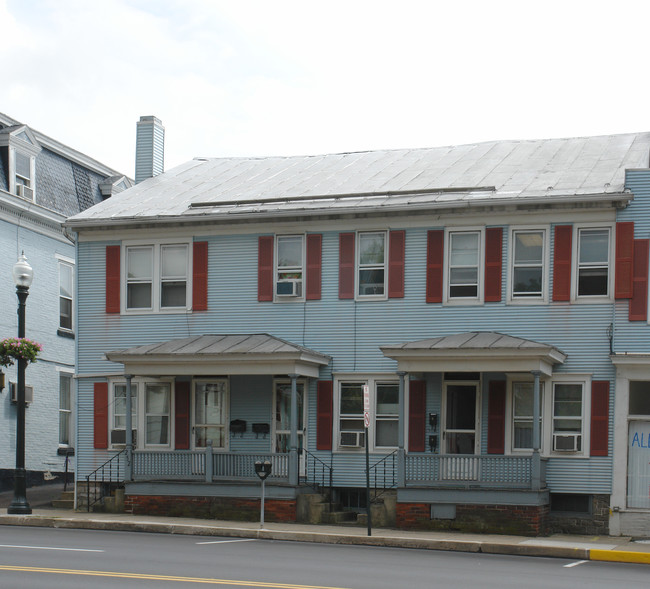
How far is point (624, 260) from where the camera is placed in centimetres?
2178

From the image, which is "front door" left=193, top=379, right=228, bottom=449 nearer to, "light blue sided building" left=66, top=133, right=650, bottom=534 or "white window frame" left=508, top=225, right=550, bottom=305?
"light blue sided building" left=66, top=133, right=650, bottom=534

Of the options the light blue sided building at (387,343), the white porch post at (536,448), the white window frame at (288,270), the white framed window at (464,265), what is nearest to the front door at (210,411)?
the light blue sided building at (387,343)

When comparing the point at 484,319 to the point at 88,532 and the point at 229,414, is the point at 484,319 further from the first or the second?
the point at 88,532

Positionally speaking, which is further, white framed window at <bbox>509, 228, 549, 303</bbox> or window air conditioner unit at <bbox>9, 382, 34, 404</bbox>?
window air conditioner unit at <bbox>9, 382, 34, 404</bbox>

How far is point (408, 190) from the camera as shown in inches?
939

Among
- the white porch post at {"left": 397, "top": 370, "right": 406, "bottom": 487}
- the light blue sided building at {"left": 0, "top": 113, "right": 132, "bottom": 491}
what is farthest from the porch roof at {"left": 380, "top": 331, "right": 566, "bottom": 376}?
the light blue sided building at {"left": 0, "top": 113, "right": 132, "bottom": 491}

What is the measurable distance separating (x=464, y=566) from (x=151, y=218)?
39.5 ft

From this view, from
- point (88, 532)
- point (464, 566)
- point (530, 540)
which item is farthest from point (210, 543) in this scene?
point (530, 540)

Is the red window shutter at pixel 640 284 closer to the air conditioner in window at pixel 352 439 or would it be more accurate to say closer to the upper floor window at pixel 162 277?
the air conditioner in window at pixel 352 439

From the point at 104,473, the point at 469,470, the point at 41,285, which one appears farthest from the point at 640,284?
the point at 41,285

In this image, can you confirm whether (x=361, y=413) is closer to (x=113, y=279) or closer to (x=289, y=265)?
(x=289, y=265)

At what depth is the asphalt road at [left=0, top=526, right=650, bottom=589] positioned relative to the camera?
12.9 meters

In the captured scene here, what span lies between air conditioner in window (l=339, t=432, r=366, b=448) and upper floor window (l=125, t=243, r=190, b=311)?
4742 mm

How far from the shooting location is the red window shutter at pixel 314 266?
78.8 ft
